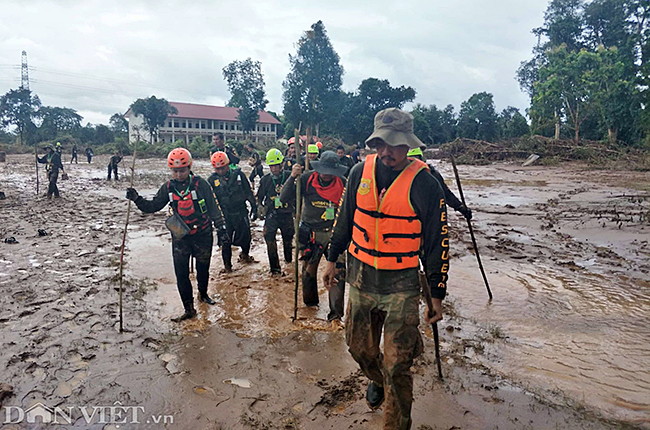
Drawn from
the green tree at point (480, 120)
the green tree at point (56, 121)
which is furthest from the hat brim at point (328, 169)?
the green tree at point (56, 121)

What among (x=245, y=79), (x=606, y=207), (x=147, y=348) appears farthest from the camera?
(x=245, y=79)

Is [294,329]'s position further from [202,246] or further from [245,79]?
[245,79]

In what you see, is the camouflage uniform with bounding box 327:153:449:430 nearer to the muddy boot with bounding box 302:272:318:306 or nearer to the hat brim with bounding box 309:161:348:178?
the hat brim with bounding box 309:161:348:178

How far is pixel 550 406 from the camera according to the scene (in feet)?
11.1

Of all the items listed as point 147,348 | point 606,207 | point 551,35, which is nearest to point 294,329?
point 147,348

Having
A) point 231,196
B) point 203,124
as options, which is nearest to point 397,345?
point 231,196

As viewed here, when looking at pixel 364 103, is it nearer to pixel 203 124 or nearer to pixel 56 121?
pixel 203 124

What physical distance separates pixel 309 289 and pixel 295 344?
1.03m

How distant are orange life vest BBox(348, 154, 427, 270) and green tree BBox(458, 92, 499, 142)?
167 ft

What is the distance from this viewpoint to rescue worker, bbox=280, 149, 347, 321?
5.04 metres

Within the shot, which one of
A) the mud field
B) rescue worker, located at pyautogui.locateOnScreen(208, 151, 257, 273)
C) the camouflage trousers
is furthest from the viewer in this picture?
rescue worker, located at pyautogui.locateOnScreen(208, 151, 257, 273)

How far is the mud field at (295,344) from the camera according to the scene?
336 centimetres

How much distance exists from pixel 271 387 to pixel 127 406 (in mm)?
1178

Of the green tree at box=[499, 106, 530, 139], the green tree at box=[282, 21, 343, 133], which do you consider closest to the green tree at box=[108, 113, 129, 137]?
the green tree at box=[282, 21, 343, 133]
